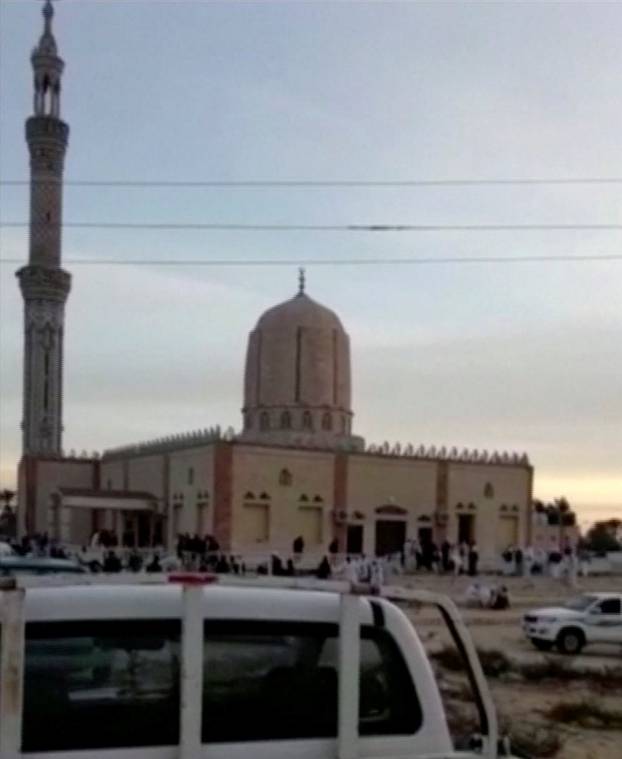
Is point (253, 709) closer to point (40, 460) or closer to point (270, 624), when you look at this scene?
point (270, 624)

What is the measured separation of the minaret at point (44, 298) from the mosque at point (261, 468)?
0.24 ft

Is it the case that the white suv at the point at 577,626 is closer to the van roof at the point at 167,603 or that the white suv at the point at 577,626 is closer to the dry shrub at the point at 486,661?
the dry shrub at the point at 486,661

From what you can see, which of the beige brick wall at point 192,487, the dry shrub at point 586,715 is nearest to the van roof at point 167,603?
the dry shrub at point 586,715

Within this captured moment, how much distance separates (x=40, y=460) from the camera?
2437 inches

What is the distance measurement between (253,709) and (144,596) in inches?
17.4

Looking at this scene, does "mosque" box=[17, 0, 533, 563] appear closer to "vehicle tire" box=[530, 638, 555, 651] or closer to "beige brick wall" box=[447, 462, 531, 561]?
"beige brick wall" box=[447, 462, 531, 561]

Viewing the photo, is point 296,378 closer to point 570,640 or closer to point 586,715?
point 570,640

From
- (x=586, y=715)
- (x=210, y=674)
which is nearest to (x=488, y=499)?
(x=586, y=715)

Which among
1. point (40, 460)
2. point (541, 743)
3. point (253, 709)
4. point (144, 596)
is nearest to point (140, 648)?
point (144, 596)

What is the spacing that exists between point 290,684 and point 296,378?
59283 millimetres

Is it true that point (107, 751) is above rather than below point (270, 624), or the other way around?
below

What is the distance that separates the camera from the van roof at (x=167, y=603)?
11.0 ft

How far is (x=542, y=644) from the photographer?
22109 millimetres

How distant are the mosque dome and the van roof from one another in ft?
189
